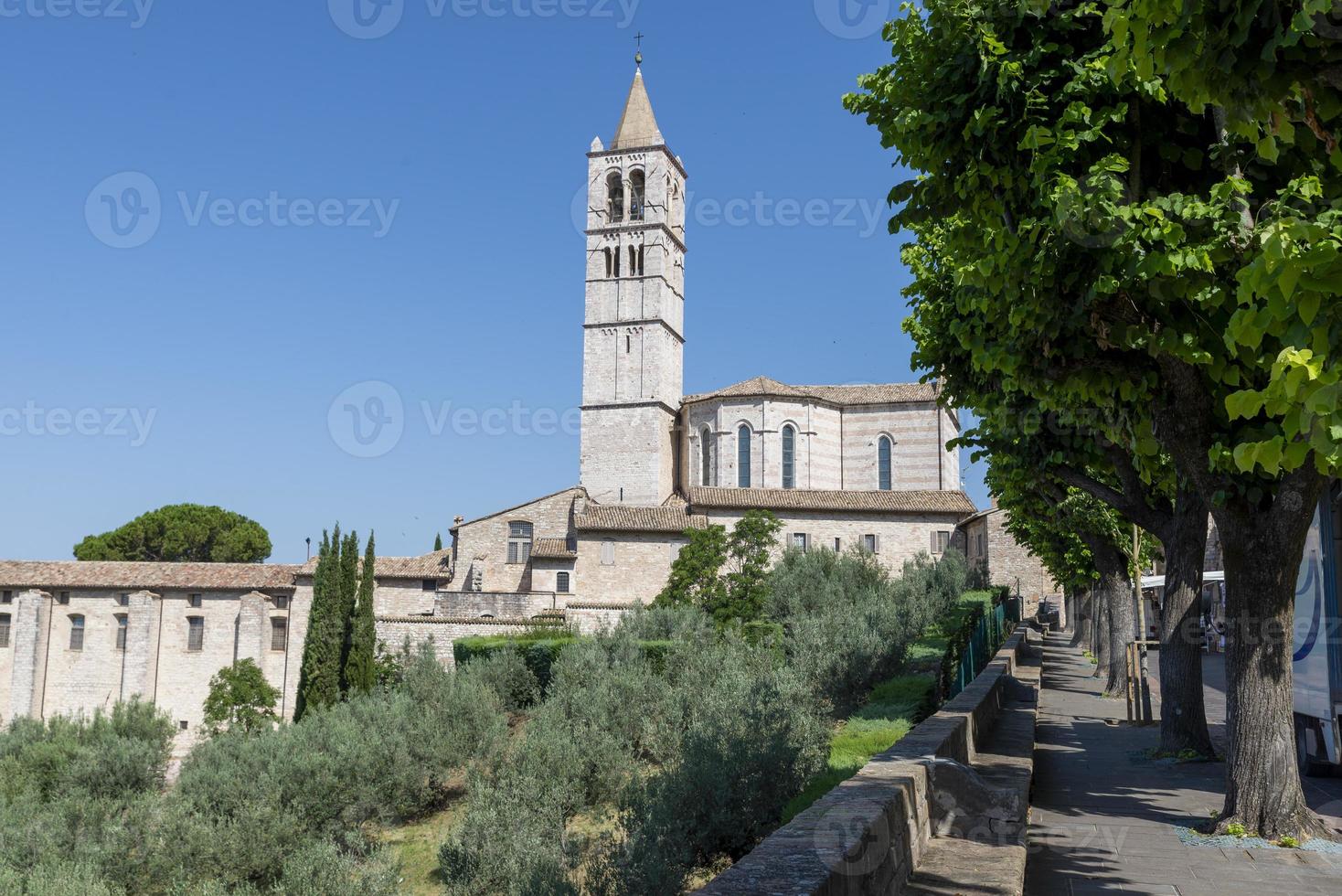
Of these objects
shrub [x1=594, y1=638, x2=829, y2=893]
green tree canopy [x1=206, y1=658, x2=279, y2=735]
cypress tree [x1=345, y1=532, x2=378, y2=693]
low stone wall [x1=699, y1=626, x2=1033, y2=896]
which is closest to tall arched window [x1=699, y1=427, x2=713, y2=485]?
cypress tree [x1=345, y1=532, x2=378, y2=693]

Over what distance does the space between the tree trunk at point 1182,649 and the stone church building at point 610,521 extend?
841 inches

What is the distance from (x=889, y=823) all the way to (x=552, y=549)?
3868 cm

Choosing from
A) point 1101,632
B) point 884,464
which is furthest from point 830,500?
point 1101,632

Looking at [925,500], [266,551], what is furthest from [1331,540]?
[266,551]

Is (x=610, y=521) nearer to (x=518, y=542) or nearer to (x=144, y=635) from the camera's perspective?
(x=518, y=542)

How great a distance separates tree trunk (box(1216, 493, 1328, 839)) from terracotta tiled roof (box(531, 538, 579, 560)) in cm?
3605

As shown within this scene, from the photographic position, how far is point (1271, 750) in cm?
711

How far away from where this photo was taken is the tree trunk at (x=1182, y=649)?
1048 cm

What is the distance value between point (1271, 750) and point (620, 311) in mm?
50901

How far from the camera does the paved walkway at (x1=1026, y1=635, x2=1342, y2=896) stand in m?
6.09

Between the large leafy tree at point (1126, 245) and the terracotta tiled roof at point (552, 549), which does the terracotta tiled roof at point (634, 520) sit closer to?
the terracotta tiled roof at point (552, 549)

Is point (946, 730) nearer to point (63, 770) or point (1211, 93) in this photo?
point (1211, 93)

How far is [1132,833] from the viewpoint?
296 inches

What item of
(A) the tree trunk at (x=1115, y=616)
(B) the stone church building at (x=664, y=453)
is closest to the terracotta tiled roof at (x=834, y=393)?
(B) the stone church building at (x=664, y=453)
